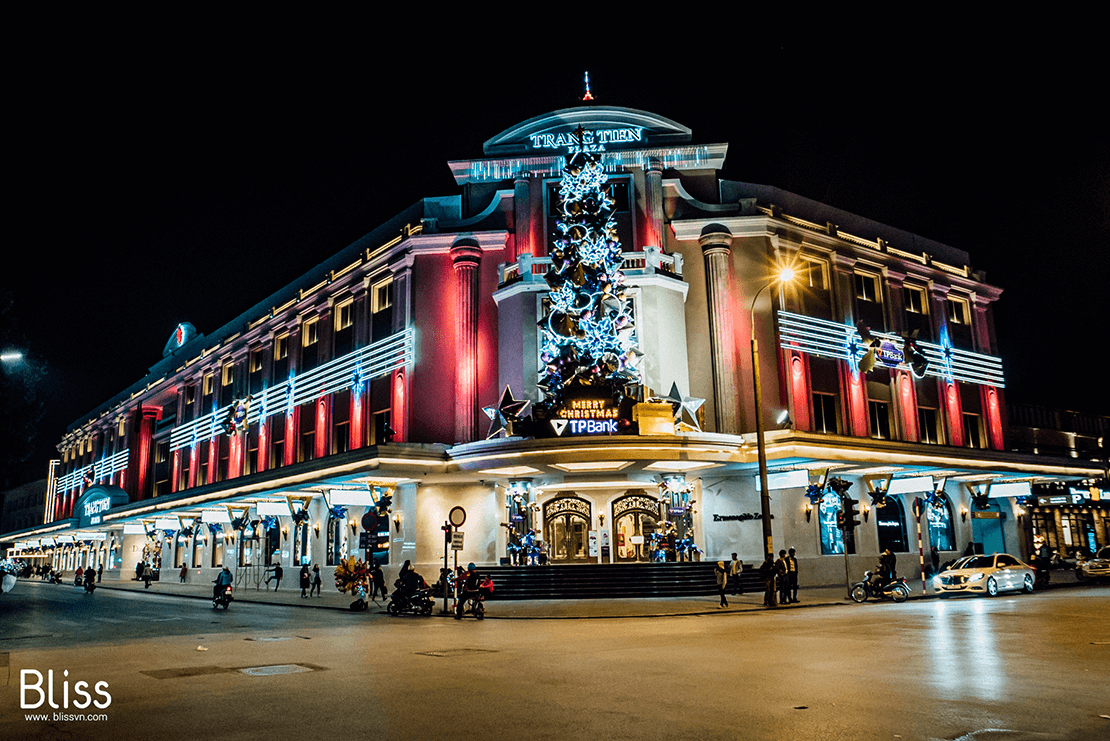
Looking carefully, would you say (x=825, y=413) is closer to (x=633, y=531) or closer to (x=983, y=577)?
(x=633, y=531)

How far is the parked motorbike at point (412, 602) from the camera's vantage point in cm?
2608

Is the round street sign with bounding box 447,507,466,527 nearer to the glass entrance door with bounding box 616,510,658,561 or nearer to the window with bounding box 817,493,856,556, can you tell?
the glass entrance door with bounding box 616,510,658,561

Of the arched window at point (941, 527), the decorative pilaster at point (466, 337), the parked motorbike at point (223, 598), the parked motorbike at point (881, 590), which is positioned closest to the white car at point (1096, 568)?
the arched window at point (941, 527)

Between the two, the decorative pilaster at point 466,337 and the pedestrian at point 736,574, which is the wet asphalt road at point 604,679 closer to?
the pedestrian at point 736,574

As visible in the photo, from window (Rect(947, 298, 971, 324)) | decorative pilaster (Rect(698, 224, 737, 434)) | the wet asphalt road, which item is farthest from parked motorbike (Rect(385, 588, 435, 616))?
window (Rect(947, 298, 971, 324))

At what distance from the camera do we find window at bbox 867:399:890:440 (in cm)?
4134

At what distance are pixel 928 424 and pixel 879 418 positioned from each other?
13.7ft

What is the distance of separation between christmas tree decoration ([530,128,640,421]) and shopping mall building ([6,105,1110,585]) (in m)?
0.66

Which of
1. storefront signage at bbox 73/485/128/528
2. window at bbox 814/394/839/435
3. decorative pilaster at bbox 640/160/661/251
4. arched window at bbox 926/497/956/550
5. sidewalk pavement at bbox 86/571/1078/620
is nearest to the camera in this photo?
sidewalk pavement at bbox 86/571/1078/620

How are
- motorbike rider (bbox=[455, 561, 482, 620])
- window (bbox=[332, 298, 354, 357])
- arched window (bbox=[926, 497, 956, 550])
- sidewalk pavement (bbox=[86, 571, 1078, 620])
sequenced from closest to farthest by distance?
motorbike rider (bbox=[455, 561, 482, 620])
sidewalk pavement (bbox=[86, 571, 1078, 620])
arched window (bbox=[926, 497, 956, 550])
window (bbox=[332, 298, 354, 357])

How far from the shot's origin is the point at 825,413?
39719mm

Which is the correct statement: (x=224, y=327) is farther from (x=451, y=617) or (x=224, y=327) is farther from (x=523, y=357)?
(x=451, y=617)

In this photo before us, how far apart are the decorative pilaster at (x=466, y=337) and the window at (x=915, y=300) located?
78.3 ft

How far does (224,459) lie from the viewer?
183ft
